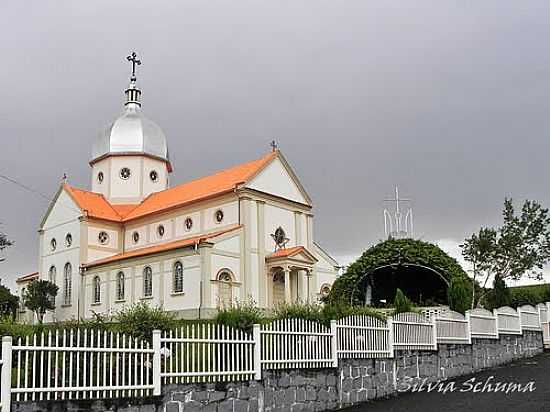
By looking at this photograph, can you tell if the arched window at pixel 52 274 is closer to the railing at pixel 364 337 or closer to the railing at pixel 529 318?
the railing at pixel 529 318

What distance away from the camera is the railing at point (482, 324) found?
18.4 m

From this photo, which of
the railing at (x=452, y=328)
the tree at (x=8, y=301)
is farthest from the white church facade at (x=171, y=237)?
the railing at (x=452, y=328)

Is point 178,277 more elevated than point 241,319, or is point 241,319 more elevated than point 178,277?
point 178,277

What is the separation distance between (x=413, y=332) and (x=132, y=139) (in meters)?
34.1

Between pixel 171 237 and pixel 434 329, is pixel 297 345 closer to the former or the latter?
pixel 434 329

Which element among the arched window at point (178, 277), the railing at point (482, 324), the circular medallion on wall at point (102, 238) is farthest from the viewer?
the circular medallion on wall at point (102, 238)

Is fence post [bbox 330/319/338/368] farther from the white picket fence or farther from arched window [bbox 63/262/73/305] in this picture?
arched window [bbox 63/262/73/305]

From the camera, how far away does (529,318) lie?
73.5 ft

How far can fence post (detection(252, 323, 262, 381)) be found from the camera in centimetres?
1091

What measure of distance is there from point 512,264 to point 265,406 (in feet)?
70.1

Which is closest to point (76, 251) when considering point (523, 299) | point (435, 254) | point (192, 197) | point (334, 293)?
point (192, 197)

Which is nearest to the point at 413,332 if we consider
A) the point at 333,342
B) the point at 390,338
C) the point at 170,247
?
the point at 390,338

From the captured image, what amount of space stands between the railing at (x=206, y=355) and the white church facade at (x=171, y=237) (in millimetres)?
21320

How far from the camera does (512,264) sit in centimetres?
2948
